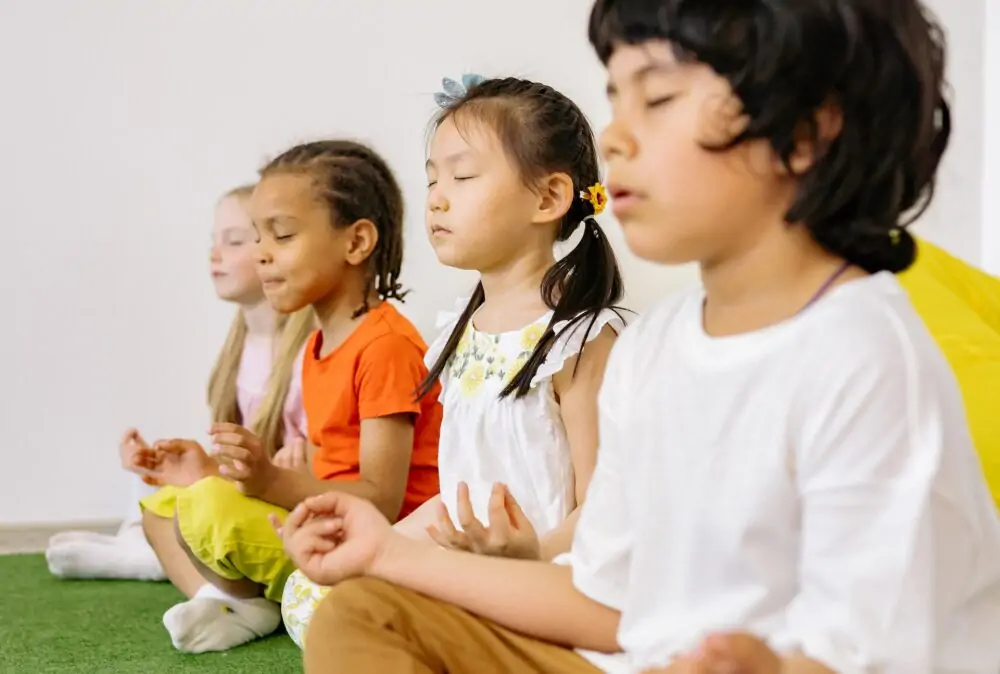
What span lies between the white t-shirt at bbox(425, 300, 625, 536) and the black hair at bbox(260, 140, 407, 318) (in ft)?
1.43

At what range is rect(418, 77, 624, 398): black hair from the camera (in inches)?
48.5

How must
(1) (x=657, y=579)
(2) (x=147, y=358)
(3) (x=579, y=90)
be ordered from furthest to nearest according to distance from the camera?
(2) (x=147, y=358), (3) (x=579, y=90), (1) (x=657, y=579)

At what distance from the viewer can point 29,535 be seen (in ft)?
7.17

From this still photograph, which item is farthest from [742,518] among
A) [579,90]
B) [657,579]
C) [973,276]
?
[579,90]

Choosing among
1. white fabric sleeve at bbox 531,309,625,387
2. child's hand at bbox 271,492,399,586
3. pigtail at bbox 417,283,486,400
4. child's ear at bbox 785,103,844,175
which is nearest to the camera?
child's ear at bbox 785,103,844,175

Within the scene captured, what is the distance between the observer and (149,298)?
219 centimetres

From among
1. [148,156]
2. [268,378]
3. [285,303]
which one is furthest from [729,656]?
[148,156]

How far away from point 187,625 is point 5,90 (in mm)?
1206

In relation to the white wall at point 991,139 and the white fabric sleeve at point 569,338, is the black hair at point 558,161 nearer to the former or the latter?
the white fabric sleeve at point 569,338

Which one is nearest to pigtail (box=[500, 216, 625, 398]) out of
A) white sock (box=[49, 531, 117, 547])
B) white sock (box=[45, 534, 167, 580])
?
white sock (box=[45, 534, 167, 580])

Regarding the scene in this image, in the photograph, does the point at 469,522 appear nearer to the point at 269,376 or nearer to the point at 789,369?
the point at 789,369

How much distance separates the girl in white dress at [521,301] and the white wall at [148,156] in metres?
0.85

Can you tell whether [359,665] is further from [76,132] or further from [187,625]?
[76,132]

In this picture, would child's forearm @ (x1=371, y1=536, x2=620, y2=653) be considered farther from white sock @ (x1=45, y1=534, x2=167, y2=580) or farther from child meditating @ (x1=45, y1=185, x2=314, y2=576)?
white sock @ (x1=45, y1=534, x2=167, y2=580)
